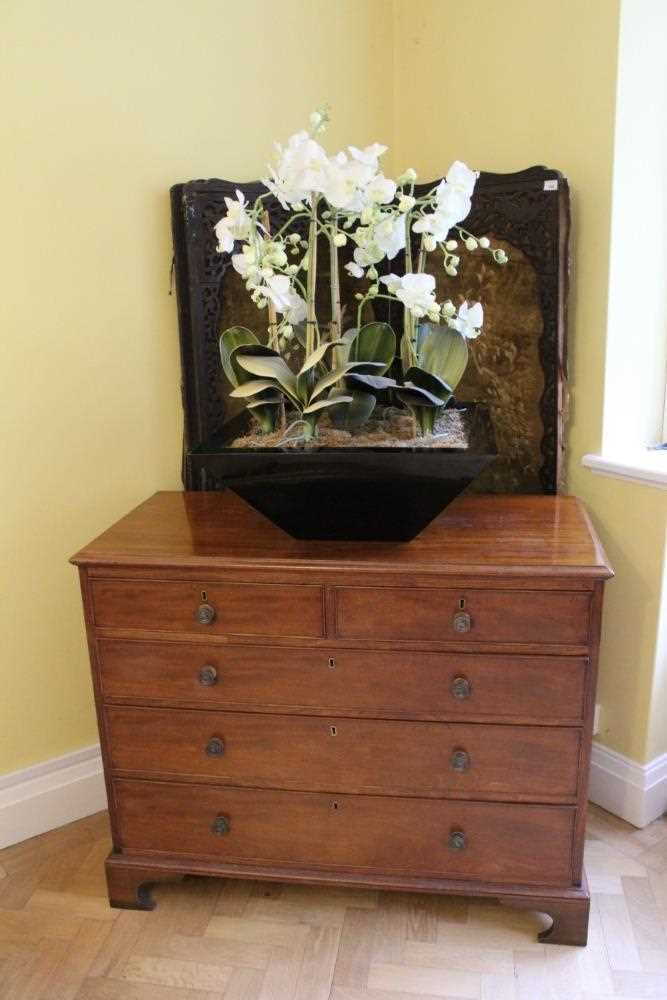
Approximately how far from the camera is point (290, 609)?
133 centimetres

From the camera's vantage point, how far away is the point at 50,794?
176cm

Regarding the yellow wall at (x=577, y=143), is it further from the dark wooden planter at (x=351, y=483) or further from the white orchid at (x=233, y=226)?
the white orchid at (x=233, y=226)

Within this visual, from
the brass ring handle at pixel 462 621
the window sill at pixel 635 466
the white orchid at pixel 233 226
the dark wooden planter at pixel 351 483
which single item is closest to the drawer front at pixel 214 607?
the dark wooden planter at pixel 351 483

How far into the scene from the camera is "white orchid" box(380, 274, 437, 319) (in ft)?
4.08

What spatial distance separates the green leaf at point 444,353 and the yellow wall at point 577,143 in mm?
370

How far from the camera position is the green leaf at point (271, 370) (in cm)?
131

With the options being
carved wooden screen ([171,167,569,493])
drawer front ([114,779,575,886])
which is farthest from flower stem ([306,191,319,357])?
drawer front ([114,779,575,886])

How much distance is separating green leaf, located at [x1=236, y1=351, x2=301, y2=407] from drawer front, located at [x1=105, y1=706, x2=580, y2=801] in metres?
0.59

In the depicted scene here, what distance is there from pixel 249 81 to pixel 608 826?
1812 mm

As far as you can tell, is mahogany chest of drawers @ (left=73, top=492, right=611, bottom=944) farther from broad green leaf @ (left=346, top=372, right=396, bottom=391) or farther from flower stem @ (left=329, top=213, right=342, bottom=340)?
flower stem @ (left=329, top=213, right=342, bottom=340)

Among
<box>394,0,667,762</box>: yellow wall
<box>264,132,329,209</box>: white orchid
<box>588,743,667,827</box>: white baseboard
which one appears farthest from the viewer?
<box>588,743,667,827</box>: white baseboard

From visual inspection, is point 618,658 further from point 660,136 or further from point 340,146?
point 340,146

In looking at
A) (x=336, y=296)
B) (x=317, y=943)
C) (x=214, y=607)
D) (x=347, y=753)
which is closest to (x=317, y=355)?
(x=336, y=296)

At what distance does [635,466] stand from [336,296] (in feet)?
2.29
